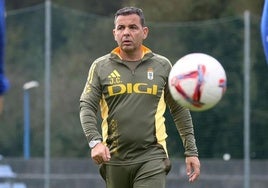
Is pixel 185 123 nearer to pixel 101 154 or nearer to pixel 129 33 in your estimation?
pixel 129 33

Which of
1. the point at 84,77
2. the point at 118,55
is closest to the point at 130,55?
the point at 118,55

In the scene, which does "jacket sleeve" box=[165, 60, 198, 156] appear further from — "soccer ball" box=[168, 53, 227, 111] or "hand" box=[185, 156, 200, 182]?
"soccer ball" box=[168, 53, 227, 111]

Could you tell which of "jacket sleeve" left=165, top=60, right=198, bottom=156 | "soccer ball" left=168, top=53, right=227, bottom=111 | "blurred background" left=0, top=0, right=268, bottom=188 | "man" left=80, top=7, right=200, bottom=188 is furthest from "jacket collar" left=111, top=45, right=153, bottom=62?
"blurred background" left=0, top=0, right=268, bottom=188

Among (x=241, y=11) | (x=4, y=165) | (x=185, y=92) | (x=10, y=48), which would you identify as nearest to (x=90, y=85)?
(x=185, y=92)

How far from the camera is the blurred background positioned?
17.5 meters

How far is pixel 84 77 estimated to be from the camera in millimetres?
17906

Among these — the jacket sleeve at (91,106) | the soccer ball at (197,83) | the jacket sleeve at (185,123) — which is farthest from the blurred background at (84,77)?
the soccer ball at (197,83)

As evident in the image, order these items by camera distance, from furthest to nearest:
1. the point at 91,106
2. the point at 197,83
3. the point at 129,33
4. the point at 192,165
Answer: the point at 192,165 → the point at 129,33 → the point at 91,106 → the point at 197,83

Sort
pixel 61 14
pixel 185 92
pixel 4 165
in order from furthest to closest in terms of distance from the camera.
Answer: pixel 61 14 < pixel 4 165 < pixel 185 92

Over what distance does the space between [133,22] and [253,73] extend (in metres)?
9.29

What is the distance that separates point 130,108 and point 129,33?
62cm

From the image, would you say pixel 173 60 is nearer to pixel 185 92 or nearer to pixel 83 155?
pixel 83 155

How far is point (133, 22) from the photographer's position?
852 cm

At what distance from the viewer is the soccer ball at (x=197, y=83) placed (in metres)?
7.91
